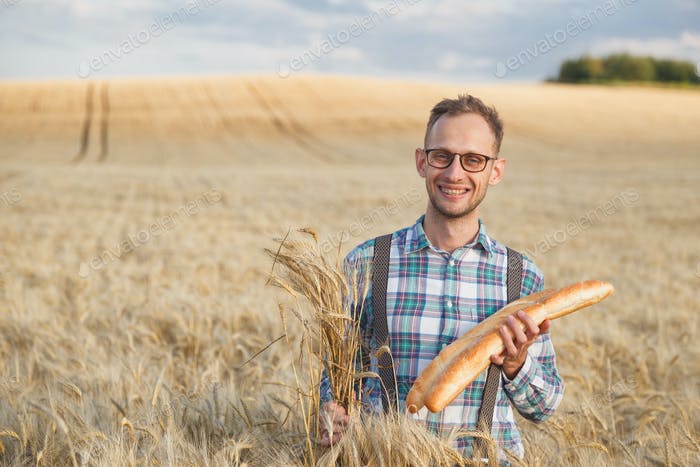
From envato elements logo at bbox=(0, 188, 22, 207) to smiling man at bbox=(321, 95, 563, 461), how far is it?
14.3 metres

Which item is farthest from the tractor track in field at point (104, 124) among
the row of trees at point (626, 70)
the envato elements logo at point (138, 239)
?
the row of trees at point (626, 70)

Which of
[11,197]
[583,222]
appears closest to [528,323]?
[583,222]

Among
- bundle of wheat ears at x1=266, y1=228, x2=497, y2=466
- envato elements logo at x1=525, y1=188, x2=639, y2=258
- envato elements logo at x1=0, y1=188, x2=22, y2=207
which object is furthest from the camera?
envato elements logo at x1=0, y1=188, x2=22, y2=207

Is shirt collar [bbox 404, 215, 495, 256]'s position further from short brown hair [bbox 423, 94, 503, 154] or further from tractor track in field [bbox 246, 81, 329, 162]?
tractor track in field [bbox 246, 81, 329, 162]

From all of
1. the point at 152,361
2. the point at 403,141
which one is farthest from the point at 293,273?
the point at 403,141

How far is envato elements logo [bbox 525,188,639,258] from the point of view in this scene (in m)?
9.74

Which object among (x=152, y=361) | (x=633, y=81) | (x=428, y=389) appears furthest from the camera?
(x=633, y=81)

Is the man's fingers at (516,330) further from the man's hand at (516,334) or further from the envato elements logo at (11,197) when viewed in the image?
the envato elements logo at (11,197)

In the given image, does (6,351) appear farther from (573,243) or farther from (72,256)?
(573,243)

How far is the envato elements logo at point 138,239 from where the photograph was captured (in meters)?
6.60

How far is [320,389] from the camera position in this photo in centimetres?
186

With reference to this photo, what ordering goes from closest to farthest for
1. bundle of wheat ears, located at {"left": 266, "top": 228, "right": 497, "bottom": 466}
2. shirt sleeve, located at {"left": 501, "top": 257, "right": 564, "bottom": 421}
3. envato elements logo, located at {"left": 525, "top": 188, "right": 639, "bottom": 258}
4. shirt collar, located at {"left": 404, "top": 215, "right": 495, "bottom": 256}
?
bundle of wheat ears, located at {"left": 266, "top": 228, "right": 497, "bottom": 466} → shirt sleeve, located at {"left": 501, "top": 257, "right": 564, "bottom": 421} → shirt collar, located at {"left": 404, "top": 215, "right": 495, "bottom": 256} → envato elements logo, located at {"left": 525, "top": 188, "right": 639, "bottom": 258}

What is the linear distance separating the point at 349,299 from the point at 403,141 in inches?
1559

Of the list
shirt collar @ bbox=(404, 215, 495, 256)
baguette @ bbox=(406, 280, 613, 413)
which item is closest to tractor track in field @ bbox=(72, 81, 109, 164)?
shirt collar @ bbox=(404, 215, 495, 256)
